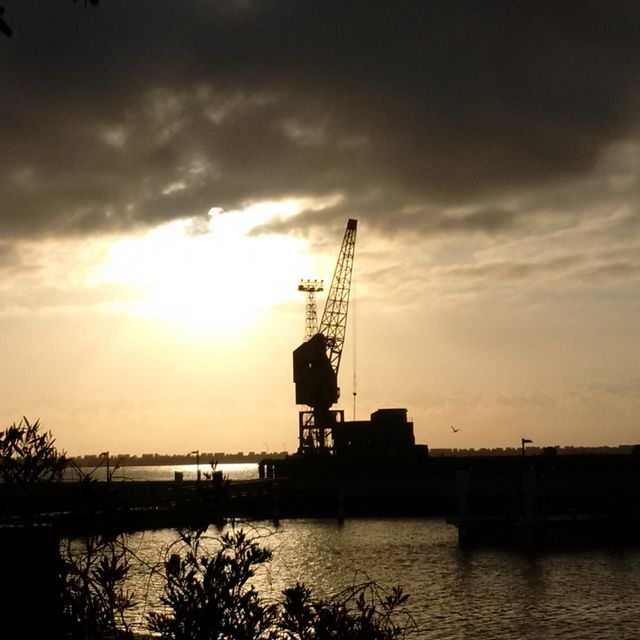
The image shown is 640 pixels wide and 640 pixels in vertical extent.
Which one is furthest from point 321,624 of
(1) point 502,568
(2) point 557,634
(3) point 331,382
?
(3) point 331,382

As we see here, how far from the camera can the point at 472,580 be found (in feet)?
179

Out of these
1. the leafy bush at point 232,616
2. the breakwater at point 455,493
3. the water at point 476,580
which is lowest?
the water at point 476,580

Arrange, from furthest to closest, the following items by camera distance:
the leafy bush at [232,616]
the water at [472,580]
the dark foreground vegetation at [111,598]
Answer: the water at [472,580] → the leafy bush at [232,616] → the dark foreground vegetation at [111,598]

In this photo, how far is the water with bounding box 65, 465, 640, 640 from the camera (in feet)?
133

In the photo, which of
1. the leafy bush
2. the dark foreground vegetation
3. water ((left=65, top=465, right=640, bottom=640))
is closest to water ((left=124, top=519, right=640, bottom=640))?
water ((left=65, top=465, right=640, bottom=640))

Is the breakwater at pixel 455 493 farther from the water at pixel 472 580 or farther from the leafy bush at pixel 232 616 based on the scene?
the leafy bush at pixel 232 616

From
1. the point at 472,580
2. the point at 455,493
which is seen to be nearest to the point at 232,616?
the point at 472,580

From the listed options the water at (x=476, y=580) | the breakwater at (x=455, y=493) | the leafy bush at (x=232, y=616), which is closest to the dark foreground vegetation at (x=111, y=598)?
the leafy bush at (x=232, y=616)

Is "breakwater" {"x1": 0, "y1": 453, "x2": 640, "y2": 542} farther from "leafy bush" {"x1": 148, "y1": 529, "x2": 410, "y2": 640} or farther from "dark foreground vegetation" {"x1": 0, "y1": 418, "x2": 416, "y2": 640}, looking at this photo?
"leafy bush" {"x1": 148, "y1": 529, "x2": 410, "y2": 640}

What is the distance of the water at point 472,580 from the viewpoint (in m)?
40.7

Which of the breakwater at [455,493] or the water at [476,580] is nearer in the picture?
the water at [476,580]

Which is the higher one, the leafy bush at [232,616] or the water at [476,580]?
the leafy bush at [232,616]

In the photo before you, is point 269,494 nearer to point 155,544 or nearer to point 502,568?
point 155,544

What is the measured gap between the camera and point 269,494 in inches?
4240
